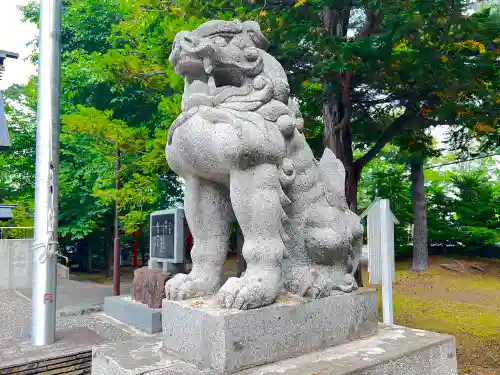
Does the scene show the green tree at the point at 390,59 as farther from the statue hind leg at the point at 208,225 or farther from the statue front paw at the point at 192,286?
the statue front paw at the point at 192,286

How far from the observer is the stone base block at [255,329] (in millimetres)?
1949

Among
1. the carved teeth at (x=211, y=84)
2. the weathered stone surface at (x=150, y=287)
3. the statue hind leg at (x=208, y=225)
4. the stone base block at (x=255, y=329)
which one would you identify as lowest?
the weathered stone surface at (x=150, y=287)

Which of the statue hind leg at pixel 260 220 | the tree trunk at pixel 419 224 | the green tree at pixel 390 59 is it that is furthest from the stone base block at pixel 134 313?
the tree trunk at pixel 419 224

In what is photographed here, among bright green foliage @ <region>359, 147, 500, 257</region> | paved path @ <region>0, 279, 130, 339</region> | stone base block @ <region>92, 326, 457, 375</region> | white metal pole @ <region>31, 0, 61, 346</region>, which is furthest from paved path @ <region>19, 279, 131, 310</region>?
bright green foliage @ <region>359, 147, 500, 257</region>

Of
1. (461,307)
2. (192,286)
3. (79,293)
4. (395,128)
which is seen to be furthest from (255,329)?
(79,293)

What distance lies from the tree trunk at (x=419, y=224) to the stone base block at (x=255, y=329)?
10957 millimetres

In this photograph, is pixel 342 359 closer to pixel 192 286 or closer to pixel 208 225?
pixel 192 286

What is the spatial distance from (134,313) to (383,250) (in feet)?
12.0

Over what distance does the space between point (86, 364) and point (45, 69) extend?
3.42m

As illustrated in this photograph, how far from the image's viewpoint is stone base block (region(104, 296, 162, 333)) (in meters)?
5.72

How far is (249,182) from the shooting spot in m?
2.23

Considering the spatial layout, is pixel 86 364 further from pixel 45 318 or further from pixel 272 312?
pixel 272 312

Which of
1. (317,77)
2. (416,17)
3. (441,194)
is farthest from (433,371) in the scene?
(441,194)

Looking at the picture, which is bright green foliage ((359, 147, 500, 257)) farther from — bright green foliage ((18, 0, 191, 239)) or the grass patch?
bright green foliage ((18, 0, 191, 239))
